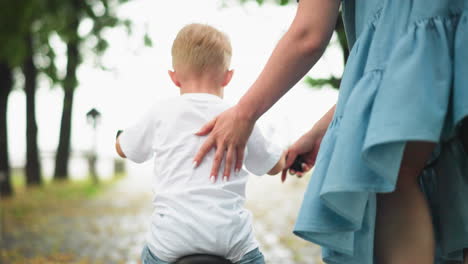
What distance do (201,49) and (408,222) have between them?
1.08 metres

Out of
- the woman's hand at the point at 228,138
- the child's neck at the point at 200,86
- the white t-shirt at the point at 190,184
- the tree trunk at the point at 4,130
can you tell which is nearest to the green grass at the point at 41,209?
the tree trunk at the point at 4,130

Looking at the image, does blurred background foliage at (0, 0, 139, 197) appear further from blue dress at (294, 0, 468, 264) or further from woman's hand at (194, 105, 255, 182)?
blue dress at (294, 0, 468, 264)

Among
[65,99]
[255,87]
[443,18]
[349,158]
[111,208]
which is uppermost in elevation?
[443,18]

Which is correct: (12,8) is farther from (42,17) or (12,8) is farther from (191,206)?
(191,206)

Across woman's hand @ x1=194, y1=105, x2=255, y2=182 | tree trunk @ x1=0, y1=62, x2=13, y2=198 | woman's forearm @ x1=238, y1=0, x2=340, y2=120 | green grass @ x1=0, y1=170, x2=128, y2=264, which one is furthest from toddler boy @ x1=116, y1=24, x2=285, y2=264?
tree trunk @ x1=0, y1=62, x2=13, y2=198

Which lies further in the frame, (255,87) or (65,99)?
(65,99)

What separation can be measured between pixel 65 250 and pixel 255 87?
22.6 ft

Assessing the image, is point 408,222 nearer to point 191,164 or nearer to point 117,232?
point 191,164

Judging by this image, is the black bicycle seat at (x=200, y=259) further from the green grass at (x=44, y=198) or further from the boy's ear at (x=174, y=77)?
the green grass at (x=44, y=198)

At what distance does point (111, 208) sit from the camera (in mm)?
13828

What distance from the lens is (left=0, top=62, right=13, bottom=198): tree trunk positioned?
13.8 m

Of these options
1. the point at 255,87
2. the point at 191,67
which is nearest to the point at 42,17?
the point at 191,67

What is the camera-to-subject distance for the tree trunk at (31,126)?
15.7m

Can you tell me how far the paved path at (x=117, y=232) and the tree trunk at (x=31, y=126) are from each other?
2.77 m
